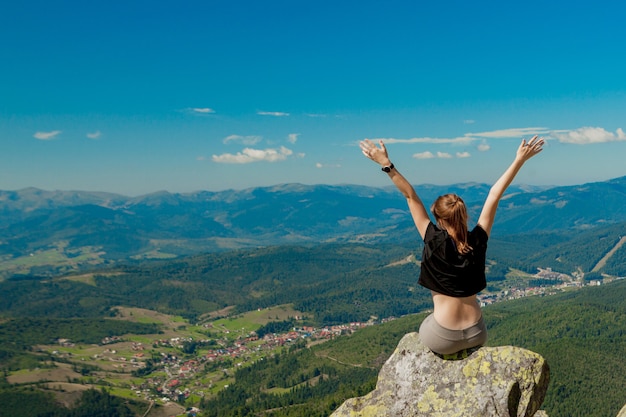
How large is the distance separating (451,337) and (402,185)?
3375mm

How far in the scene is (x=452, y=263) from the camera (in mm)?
9609

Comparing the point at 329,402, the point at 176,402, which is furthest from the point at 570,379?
the point at 176,402

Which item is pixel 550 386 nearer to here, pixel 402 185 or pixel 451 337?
pixel 451 337

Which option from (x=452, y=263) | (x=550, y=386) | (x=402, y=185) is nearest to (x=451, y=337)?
(x=452, y=263)

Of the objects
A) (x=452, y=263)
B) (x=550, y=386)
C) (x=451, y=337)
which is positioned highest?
(x=452, y=263)

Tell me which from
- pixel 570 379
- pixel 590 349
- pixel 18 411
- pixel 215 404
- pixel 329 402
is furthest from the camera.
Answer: pixel 215 404

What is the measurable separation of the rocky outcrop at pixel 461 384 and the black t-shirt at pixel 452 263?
66.7 inches

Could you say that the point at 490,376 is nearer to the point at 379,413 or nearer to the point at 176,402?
the point at 379,413

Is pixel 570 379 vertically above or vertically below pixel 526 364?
below

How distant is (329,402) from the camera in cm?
12275

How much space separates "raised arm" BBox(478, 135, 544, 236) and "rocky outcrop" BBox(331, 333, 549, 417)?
2.76 meters

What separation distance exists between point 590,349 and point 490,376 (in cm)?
16986

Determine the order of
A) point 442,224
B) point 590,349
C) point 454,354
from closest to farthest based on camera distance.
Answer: point 442,224 → point 454,354 → point 590,349

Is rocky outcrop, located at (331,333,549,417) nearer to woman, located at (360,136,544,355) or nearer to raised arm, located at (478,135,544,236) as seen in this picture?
woman, located at (360,136,544,355)
